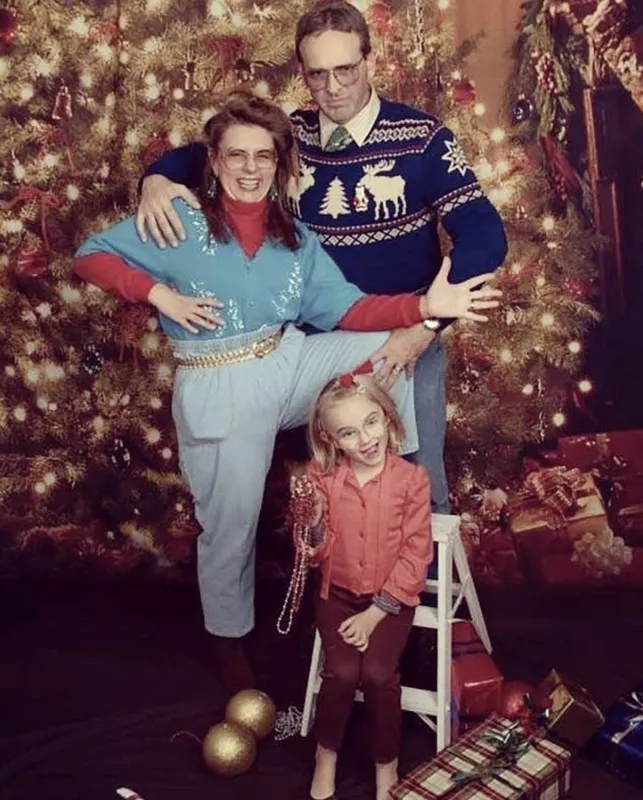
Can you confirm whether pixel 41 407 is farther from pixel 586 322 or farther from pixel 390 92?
pixel 586 322

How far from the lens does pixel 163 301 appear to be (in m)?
Result: 2.12

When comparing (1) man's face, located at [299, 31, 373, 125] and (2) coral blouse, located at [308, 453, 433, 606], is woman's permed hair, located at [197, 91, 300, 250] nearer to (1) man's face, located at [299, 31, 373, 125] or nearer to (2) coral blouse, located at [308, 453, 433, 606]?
(1) man's face, located at [299, 31, 373, 125]

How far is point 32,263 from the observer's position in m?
2.80

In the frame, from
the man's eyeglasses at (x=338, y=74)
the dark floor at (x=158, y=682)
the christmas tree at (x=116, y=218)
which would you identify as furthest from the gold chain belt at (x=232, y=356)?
the dark floor at (x=158, y=682)

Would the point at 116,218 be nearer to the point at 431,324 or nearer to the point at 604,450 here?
the point at 431,324

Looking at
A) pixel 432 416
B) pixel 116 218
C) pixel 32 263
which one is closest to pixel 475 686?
pixel 432 416

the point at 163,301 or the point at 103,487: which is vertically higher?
the point at 163,301

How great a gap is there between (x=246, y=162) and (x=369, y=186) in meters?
0.25

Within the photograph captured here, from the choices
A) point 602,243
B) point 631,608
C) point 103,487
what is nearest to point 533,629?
point 631,608

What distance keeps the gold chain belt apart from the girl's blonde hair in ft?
0.56

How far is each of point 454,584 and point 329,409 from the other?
662 mm

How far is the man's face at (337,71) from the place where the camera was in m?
2.04

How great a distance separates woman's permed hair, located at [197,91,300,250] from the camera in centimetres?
206

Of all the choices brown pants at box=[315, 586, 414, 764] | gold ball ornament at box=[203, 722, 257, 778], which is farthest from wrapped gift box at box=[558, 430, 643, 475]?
gold ball ornament at box=[203, 722, 257, 778]
